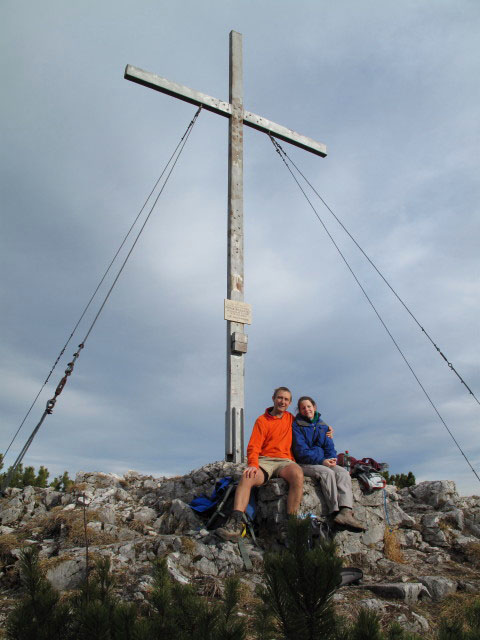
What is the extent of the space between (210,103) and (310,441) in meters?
6.64

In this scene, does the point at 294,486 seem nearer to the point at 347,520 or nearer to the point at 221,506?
the point at 347,520

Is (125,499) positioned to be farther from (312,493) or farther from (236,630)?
(236,630)

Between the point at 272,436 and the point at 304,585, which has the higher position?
the point at 272,436

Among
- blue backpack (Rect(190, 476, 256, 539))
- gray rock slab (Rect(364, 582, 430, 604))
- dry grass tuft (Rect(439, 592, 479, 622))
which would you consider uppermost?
blue backpack (Rect(190, 476, 256, 539))

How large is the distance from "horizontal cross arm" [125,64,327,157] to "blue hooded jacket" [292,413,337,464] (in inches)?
246

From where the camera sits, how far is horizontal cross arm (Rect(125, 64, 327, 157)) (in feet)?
29.6

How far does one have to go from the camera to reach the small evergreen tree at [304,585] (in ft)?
6.46

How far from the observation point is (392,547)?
246 inches

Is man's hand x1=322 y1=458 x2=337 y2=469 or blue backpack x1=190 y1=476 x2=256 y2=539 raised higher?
man's hand x1=322 y1=458 x2=337 y2=469

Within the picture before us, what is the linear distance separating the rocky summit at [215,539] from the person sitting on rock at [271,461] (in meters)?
0.16

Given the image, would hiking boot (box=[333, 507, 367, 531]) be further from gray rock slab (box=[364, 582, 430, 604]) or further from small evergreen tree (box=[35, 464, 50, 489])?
small evergreen tree (box=[35, 464, 50, 489])

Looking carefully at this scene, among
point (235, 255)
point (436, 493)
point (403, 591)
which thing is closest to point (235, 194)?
point (235, 255)

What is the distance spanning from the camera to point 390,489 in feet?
29.0

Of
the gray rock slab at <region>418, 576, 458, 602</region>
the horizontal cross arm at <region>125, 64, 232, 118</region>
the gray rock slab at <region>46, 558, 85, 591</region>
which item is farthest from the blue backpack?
the horizontal cross arm at <region>125, 64, 232, 118</region>
